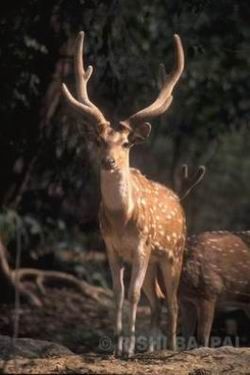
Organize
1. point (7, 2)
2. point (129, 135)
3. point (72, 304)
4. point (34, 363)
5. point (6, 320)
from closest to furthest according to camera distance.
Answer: point (34, 363) → point (129, 135) → point (7, 2) → point (6, 320) → point (72, 304)

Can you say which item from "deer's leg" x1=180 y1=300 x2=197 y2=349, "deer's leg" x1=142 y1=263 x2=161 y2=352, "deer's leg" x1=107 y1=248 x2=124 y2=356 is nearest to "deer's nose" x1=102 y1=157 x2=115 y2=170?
"deer's leg" x1=107 y1=248 x2=124 y2=356

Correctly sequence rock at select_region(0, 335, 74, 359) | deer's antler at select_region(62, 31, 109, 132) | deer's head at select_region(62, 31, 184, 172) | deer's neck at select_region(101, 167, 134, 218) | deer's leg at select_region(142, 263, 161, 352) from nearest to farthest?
rock at select_region(0, 335, 74, 359) → deer's head at select_region(62, 31, 184, 172) → deer's neck at select_region(101, 167, 134, 218) → deer's antler at select_region(62, 31, 109, 132) → deer's leg at select_region(142, 263, 161, 352)

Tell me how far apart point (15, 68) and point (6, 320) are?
3202 mm

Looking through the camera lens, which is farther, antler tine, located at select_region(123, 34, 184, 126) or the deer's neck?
antler tine, located at select_region(123, 34, 184, 126)

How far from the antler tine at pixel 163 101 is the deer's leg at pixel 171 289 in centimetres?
140

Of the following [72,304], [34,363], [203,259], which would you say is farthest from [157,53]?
[34,363]

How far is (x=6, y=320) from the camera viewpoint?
46.6 ft

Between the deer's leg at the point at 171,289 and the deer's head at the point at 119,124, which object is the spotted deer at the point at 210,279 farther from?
the deer's head at the point at 119,124

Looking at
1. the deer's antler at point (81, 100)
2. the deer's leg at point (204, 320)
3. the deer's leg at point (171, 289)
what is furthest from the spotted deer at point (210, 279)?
the deer's antler at point (81, 100)

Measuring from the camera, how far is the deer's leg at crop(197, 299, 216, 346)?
10.7m

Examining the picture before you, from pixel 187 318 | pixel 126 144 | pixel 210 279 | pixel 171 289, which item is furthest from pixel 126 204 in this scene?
pixel 187 318

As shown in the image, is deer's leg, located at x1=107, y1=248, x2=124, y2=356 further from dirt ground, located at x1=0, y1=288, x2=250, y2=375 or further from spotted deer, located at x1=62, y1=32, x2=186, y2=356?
dirt ground, located at x1=0, y1=288, x2=250, y2=375

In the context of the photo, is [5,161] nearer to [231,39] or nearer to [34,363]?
[231,39]

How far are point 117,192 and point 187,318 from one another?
2.17 metres
